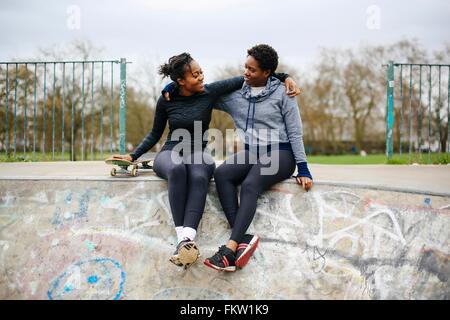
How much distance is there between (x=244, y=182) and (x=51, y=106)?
13.7 m

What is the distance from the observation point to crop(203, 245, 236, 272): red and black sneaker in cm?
283

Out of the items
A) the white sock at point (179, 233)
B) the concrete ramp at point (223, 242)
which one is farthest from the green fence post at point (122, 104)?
the white sock at point (179, 233)

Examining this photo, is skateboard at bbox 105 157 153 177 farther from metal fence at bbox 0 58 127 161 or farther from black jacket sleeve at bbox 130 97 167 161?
metal fence at bbox 0 58 127 161

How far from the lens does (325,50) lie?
2995 cm

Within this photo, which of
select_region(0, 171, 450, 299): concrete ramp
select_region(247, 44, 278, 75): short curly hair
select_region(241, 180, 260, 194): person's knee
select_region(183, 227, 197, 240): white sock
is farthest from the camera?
select_region(247, 44, 278, 75): short curly hair

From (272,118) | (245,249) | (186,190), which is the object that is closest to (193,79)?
(272,118)

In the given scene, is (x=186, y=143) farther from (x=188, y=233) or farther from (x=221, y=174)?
(x=188, y=233)

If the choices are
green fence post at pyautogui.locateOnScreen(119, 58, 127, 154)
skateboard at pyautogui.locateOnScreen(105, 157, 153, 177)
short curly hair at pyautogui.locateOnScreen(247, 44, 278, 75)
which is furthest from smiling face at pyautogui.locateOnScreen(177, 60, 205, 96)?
green fence post at pyautogui.locateOnScreen(119, 58, 127, 154)

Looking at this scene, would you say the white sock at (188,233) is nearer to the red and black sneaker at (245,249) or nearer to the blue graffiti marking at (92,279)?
the red and black sneaker at (245,249)

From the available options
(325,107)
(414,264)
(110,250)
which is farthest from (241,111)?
(325,107)

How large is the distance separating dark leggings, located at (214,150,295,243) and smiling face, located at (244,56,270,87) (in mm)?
577

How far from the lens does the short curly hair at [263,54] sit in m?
3.36

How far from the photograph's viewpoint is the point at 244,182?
10.4 ft
